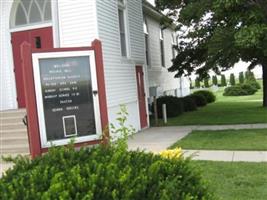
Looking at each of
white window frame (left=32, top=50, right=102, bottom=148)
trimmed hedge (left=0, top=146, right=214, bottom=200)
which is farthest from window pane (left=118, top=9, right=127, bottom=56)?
trimmed hedge (left=0, top=146, right=214, bottom=200)

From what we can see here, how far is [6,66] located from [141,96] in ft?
17.5

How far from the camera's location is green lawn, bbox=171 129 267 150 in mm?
10867

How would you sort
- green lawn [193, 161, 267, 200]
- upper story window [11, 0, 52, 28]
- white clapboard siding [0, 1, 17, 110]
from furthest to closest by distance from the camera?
white clapboard siding [0, 1, 17, 110] < upper story window [11, 0, 52, 28] < green lawn [193, 161, 267, 200]

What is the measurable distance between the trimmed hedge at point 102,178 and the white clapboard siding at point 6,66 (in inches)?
431

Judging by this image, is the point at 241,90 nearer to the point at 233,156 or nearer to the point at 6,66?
the point at 6,66

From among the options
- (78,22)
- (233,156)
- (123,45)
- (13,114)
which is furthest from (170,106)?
(233,156)

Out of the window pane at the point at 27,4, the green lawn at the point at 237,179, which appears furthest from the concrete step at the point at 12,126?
the green lawn at the point at 237,179

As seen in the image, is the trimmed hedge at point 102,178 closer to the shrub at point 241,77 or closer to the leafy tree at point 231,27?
the leafy tree at point 231,27

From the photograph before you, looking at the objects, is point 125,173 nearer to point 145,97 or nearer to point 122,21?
point 122,21

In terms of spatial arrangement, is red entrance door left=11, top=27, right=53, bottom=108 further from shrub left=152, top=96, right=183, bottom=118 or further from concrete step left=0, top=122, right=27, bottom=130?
shrub left=152, top=96, right=183, bottom=118

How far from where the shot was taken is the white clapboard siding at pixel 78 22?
12.8 m

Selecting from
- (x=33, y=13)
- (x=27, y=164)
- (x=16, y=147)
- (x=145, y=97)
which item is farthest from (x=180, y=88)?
(x=27, y=164)

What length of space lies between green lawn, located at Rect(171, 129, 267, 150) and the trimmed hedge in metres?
7.15

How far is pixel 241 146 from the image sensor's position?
1082 cm
